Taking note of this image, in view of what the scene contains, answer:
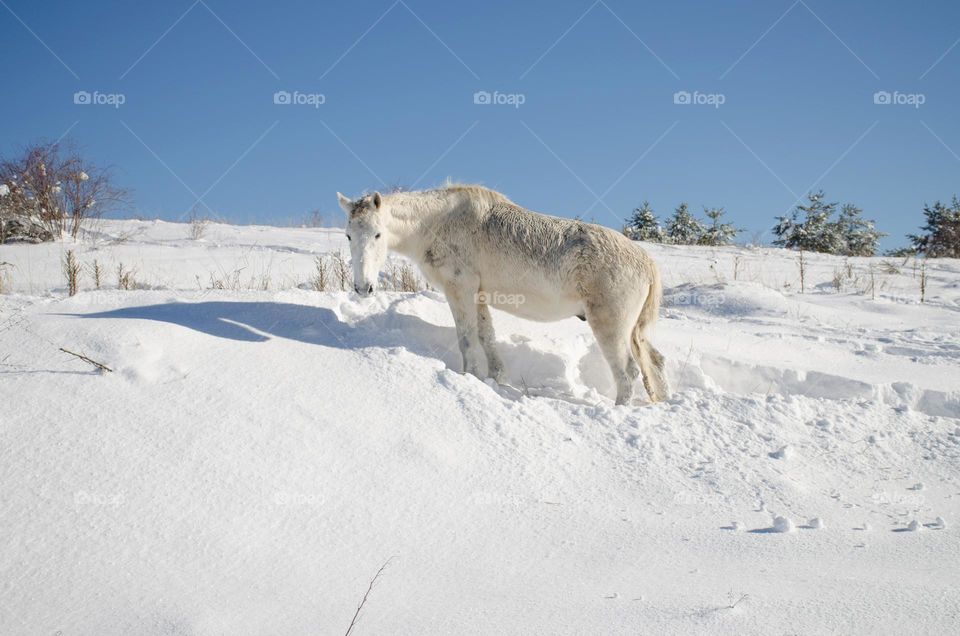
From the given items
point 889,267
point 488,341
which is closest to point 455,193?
point 488,341

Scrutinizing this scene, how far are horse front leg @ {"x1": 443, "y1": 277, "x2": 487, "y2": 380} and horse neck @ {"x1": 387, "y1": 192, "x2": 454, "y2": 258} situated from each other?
1.76 ft

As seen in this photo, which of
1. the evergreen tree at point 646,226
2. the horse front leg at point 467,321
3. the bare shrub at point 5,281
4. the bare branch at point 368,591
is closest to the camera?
the bare branch at point 368,591

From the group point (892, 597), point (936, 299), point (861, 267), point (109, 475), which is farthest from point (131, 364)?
point (861, 267)

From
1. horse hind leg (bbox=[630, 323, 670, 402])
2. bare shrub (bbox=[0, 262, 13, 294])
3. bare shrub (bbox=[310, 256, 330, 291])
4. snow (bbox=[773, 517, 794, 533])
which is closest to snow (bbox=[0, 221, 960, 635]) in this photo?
snow (bbox=[773, 517, 794, 533])

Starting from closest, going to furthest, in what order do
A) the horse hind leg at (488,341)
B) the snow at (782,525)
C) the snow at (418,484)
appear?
the snow at (418,484)
the snow at (782,525)
the horse hind leg at (488,341)

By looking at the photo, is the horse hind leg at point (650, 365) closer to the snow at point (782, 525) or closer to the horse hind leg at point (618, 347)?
the horse hind leg at point (618, 347)

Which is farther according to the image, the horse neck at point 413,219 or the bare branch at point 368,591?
the horse neck at point 413,219

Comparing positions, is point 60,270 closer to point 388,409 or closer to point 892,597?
point 388,409

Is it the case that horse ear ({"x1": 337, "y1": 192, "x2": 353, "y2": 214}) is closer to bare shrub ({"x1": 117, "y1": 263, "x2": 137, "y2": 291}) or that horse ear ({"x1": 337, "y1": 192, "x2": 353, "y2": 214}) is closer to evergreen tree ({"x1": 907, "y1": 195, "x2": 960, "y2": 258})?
bare shrub ({"x1": 117, "y1": 263, "x2": 137, "y2": 291})

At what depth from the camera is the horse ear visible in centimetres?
637

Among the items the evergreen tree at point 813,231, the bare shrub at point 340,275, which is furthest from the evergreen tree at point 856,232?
the bare shrub at point 340,275

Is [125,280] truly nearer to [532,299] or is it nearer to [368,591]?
[532,299]

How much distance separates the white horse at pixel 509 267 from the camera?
6066 mm

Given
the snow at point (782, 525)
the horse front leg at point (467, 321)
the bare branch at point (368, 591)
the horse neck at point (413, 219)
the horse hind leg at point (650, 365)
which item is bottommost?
the snow at point (782, 525)
